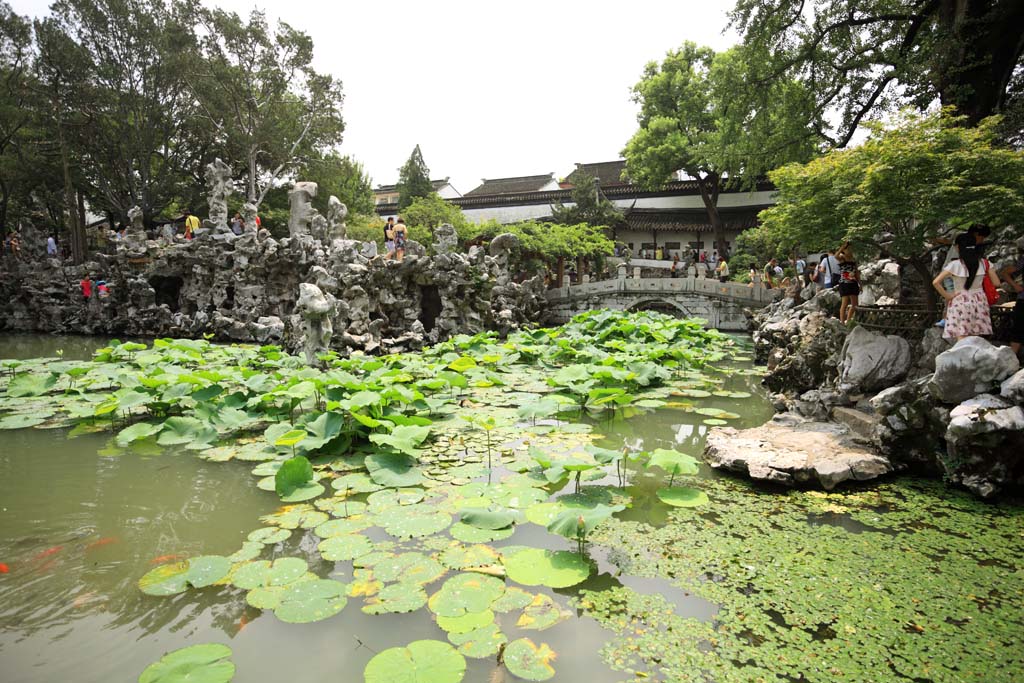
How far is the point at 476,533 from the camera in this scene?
3320 millimetres

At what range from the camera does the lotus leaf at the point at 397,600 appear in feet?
8.43

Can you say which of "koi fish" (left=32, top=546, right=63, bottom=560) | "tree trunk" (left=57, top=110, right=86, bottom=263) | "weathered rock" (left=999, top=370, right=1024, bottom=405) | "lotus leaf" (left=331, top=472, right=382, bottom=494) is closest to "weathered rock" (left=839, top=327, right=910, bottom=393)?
"weathered rock" (left=999, top=370, right=1024, bottom=405)

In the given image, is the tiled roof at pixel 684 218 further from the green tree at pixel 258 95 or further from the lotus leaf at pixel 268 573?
the lotus leaf at pixel 268 573

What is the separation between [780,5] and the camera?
34.5ft

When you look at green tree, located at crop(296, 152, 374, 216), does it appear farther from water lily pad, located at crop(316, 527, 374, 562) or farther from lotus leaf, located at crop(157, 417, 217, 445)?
water lily pad, located at crop(316, 527, 374, 562)

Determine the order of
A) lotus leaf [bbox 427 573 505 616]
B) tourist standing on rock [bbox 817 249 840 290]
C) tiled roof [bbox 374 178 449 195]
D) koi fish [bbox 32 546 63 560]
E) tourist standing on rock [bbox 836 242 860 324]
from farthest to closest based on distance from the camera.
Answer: tiled roof [bbox 374 178 449 195] < tourist standing on rock [bbox 817 249 840 290] < tourist standing on rock [bbox 836 242 860 324] < koi fish [bbox 32 546 63 560] < lotus leaf [bbox 427 573 505 616]

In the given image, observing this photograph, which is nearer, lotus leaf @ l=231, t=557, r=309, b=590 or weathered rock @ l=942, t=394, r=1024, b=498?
lotus leaf @ l=231, t=557, r=309, b=590

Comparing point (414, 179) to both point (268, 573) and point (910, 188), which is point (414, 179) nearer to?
point (910, 188)

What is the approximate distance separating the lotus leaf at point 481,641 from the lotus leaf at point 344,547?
3.17ft

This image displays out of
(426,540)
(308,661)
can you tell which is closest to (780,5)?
(426,540)

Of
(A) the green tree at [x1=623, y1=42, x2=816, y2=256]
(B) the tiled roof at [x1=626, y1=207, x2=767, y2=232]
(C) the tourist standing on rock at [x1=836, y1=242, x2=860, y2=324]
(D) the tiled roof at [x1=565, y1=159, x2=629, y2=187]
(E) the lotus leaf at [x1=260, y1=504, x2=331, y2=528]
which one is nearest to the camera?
(E) the lotus leaf at [x1=260, y1=504, x2=331, y2=528]

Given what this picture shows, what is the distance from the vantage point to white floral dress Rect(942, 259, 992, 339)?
14.8 feet

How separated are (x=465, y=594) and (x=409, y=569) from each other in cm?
45

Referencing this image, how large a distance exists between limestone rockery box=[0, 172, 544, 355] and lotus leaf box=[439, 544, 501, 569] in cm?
852
